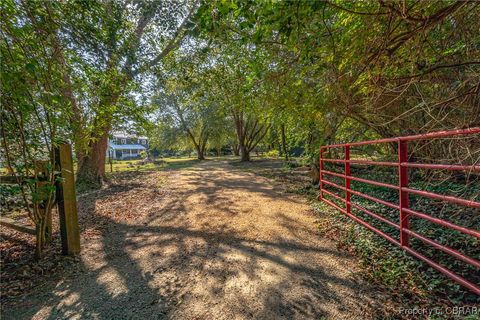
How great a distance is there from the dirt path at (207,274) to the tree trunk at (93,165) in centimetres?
376

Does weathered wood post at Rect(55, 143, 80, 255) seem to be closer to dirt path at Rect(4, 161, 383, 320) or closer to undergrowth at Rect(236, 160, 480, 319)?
dirt path at Rect(4, 161, 383, 320)

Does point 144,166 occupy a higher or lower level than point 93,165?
lower

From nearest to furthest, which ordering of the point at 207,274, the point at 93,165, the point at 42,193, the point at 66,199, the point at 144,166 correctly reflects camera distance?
the point at 207,274, the point at 42,193, the point at 66,199, the point at 93,165, the point at 144,166

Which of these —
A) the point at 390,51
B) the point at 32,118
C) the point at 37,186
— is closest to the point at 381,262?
the point at 390,51

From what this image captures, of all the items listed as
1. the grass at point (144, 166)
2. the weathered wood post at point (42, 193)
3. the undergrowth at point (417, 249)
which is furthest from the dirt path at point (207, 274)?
the grass at point (144, 166)

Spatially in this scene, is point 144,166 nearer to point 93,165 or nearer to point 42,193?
point 93,165

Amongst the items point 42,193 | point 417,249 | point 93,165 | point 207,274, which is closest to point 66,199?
point 42,193

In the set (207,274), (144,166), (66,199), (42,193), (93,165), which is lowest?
(207,274)

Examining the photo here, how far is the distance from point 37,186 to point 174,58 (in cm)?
601

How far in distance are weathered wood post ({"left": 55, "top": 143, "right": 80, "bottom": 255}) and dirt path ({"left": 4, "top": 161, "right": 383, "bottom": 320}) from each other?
0.26m

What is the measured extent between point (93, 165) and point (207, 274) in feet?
23.1

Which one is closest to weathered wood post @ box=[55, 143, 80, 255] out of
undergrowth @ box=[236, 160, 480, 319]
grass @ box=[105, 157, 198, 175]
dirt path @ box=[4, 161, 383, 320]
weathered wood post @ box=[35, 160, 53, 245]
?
weathered wood post @ box=[35, 160, 53, 245]

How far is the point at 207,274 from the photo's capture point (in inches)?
92.7

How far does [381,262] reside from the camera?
8.13 ft
